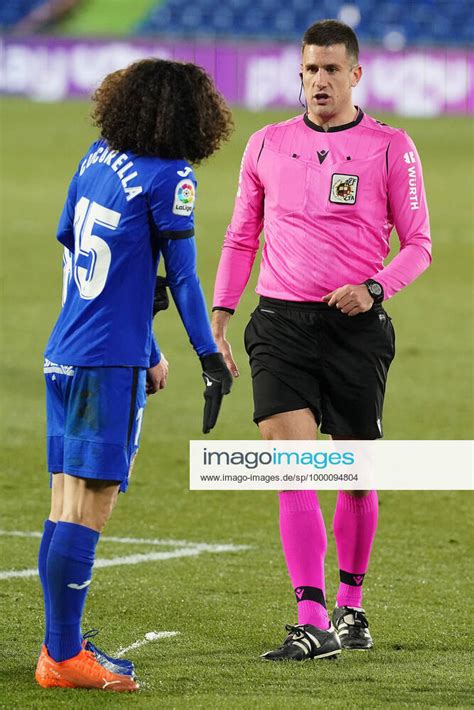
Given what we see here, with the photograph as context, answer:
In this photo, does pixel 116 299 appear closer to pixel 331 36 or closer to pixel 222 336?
pixel 222 336

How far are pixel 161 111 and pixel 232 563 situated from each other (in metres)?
3.09

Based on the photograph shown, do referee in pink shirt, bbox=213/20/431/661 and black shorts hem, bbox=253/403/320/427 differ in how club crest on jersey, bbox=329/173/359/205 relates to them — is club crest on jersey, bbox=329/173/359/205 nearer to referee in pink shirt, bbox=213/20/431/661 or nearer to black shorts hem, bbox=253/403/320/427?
referee in pink shirt, bbox=213/20/431/661

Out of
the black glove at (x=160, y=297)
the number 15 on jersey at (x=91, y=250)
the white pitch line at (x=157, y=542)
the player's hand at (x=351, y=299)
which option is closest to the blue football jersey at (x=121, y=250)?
the number 15 on jersey at (x=91, y=250)

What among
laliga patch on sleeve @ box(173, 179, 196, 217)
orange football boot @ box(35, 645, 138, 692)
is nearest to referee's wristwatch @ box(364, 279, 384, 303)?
laliga patch on sleeve @ box(173, 179, 196, 217)

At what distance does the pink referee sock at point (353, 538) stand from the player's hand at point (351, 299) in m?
0.82

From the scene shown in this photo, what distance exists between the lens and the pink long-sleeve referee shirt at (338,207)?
5.54 m

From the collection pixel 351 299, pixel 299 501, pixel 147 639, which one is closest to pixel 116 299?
pixel 351 299

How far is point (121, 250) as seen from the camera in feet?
15.4

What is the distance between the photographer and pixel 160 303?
5.05 m

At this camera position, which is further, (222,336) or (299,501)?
(222,336)

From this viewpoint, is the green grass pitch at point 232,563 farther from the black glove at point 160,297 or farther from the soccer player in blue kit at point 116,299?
the black glove at point 160,297

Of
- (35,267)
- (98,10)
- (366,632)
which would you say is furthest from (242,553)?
(98,10)

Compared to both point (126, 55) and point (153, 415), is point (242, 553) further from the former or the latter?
point (126, 55)

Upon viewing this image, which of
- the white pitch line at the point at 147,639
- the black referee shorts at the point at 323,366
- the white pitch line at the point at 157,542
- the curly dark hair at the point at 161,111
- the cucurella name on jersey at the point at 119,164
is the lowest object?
the white pitch line at the point at 157,542
